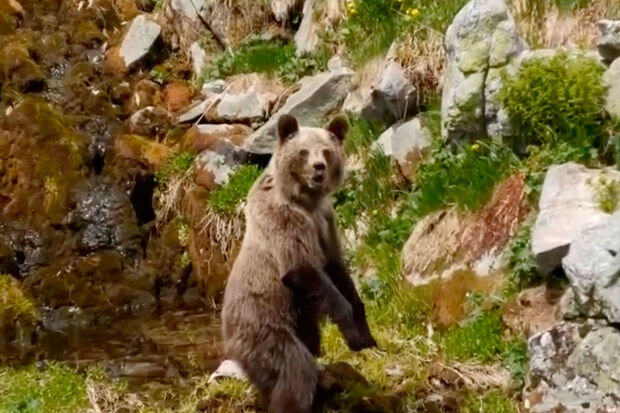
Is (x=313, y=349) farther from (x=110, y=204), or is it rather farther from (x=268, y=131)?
(x=110, y=204)

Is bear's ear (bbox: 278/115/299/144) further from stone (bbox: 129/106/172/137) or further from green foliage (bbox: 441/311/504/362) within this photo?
stone (bbox: 129/106/172/137)

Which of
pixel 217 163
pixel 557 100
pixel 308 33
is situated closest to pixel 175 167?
pixel 217 163

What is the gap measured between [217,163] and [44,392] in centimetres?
467

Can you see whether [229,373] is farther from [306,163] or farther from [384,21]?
[384,21]

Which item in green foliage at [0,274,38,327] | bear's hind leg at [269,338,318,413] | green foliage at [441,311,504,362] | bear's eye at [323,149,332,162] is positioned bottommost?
green foliage at [0,274,38,327]

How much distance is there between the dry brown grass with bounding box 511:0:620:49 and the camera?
9.26 metres

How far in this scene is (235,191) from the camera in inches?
447

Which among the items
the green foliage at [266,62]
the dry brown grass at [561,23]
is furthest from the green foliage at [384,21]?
the dry brown grass at [561,23]

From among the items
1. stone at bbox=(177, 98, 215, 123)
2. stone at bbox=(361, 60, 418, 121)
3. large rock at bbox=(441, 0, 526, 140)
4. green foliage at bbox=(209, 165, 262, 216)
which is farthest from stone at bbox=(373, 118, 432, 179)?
stone at bbox=(177, 98, 215, 123)

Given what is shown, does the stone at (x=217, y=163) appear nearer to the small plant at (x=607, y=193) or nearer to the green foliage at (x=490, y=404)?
the small plant at (x=607, y=193)

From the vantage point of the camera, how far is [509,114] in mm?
8555

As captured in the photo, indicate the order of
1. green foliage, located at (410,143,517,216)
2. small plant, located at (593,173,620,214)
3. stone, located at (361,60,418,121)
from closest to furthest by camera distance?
1. small plant, located at (593,173,620,214)
2. green foliage, located at (410,143,517,216)
3. stone, located at (361,60,418,121)

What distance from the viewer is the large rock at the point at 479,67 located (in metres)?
8.92

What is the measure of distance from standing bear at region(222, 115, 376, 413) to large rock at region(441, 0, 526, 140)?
102 inches
